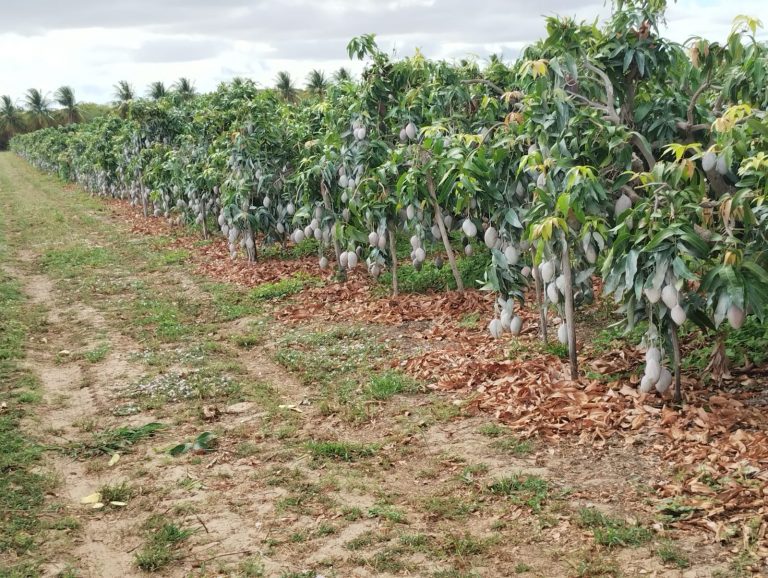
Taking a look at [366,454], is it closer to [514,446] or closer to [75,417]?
[514,446]

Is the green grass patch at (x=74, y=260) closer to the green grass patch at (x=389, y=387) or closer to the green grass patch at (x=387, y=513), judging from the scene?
the green grass patch at (x=389, y=387)

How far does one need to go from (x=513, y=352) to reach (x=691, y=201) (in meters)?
2.27

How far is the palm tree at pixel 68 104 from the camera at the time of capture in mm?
67062

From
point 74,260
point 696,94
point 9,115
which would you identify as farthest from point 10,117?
point 696,94

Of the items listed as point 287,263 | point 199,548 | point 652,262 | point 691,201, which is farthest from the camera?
point 287,263

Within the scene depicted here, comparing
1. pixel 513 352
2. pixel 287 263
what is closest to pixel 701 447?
pixel 513 352

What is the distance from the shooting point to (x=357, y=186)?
834 cm

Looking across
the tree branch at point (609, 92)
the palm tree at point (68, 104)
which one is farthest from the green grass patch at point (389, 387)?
the palm tree at point (68, 104)

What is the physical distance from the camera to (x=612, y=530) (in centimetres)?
371

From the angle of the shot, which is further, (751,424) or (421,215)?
(421,215)

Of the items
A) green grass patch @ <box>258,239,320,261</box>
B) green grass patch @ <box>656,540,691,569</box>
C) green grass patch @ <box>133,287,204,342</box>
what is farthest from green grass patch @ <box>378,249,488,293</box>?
green grass patch @ <box>656,540,691,569</box>

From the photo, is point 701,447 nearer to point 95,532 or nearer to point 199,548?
point 199,548

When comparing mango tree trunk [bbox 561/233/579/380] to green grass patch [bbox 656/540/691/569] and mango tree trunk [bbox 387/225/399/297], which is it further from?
mango tree trunk [bbox 387/225/399/297]

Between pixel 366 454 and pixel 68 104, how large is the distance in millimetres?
71144
